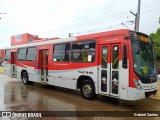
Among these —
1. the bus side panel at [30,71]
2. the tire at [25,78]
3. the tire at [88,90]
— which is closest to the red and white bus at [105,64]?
the tire at [88,90]

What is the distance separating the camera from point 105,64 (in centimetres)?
930

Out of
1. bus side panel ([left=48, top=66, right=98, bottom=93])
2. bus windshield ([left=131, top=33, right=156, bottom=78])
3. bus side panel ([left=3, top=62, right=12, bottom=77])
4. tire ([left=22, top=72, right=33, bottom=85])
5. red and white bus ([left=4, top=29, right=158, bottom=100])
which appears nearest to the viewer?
red and white bus ([left=4, top=29, right=158, bottom=100])

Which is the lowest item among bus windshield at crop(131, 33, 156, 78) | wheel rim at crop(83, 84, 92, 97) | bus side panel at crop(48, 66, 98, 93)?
wheel rim at crop(83, 84, 92, 97)

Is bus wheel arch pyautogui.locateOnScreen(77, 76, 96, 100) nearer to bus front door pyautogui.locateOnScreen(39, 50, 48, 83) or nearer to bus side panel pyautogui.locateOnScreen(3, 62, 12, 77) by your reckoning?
bus front door pyautogui.locateOnScreen(39, 50, 48, 83)

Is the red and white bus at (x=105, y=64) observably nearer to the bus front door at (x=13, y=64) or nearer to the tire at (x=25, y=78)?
the tire at (x=25, y=78)

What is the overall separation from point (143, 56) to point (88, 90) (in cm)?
300

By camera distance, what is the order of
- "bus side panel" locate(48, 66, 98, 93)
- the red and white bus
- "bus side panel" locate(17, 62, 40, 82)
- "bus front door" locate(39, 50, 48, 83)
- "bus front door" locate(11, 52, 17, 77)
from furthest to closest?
"bus front door" locate(11, 52, 17, 77), "bus side panel" locate(17, 62, 40, 82), "bus front door" locate(39, 50, 48, 83), "bus side panel" locate(48, 66, 98, 93), the red and white bus

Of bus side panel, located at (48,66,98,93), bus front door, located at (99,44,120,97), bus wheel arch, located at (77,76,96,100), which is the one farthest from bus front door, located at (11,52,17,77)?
bus front door, located at (99,44,120,97)

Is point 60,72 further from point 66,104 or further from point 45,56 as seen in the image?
point 66,104

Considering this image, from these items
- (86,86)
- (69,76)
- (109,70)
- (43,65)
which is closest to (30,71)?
(43,65)

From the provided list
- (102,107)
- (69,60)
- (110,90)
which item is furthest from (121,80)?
(69,60)

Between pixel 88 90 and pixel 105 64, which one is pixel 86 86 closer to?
pixel 88 90

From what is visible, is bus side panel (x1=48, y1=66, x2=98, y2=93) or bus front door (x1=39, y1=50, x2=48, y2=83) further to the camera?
bus front door (x1=39, y1=50, x2=48, y2=83)

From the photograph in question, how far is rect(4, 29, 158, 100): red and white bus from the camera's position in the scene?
8.34 m
